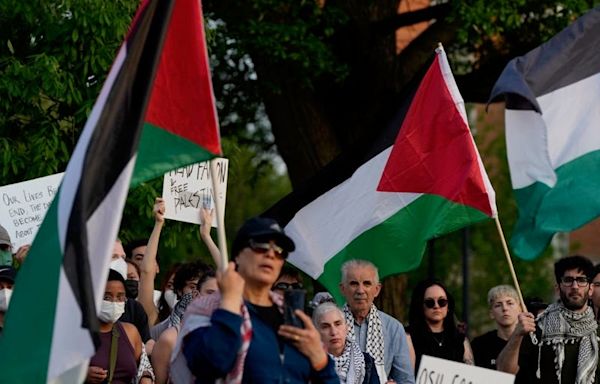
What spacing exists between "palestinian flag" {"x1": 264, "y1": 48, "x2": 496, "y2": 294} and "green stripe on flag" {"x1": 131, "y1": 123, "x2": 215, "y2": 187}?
2.59m

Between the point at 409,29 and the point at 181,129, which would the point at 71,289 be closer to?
the point at 181,129

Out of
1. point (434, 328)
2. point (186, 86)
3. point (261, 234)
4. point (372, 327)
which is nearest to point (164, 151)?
point (186, 86)

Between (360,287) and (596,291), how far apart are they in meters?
2.09

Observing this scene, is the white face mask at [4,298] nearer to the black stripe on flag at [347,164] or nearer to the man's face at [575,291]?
the black stripe on flag at [347,164]

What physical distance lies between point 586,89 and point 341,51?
30.6 ft

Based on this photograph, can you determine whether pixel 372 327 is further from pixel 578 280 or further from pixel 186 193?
pixel 186 193

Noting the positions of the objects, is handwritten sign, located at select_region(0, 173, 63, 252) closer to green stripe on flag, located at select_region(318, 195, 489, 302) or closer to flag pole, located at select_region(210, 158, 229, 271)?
green stripe on flag, located at select_region(318, 195, 489, 302)

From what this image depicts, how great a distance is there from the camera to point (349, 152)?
11.7m

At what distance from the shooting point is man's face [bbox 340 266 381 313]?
11070 mm

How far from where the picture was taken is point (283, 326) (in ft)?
26.2

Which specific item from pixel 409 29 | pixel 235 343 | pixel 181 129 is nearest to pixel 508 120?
pixel 181 129

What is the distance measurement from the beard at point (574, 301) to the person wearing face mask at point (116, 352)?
2.94 metres

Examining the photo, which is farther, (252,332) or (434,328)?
(434,328)

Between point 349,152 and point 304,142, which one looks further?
point 304,142
